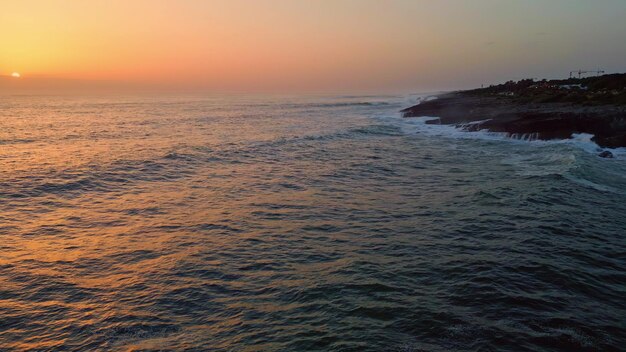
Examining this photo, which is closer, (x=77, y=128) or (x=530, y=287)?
(x=530, y=287)

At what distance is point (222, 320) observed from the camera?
1030cm

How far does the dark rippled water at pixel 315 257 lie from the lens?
9.71 meters

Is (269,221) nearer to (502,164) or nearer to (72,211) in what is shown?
(72,211)

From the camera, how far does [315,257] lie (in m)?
14.2

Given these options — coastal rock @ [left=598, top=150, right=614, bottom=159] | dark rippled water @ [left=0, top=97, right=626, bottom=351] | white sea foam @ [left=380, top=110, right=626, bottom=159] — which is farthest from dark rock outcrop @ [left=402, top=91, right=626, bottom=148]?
dark rippled water @ [left=0, top=97, right=626, bottom=351]

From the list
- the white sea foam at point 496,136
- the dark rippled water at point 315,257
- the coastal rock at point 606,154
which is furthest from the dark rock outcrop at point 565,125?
the dark rippled water at point 315,257

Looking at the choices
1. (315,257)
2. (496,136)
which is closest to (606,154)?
(496,136)

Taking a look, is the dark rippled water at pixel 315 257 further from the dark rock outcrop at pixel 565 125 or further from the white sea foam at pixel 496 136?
the dark rock outcrop at pixel 565 125

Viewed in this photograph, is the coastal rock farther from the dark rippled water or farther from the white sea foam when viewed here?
the dark rippled water

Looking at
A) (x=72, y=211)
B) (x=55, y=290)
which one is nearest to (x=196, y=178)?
(x=72, y=211)

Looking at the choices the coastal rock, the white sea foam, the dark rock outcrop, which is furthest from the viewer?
the dark rock outcrop

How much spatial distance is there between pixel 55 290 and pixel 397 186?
17555mm

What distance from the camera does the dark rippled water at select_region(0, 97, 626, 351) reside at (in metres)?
9.71

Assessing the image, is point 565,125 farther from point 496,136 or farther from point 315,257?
point 315,257
